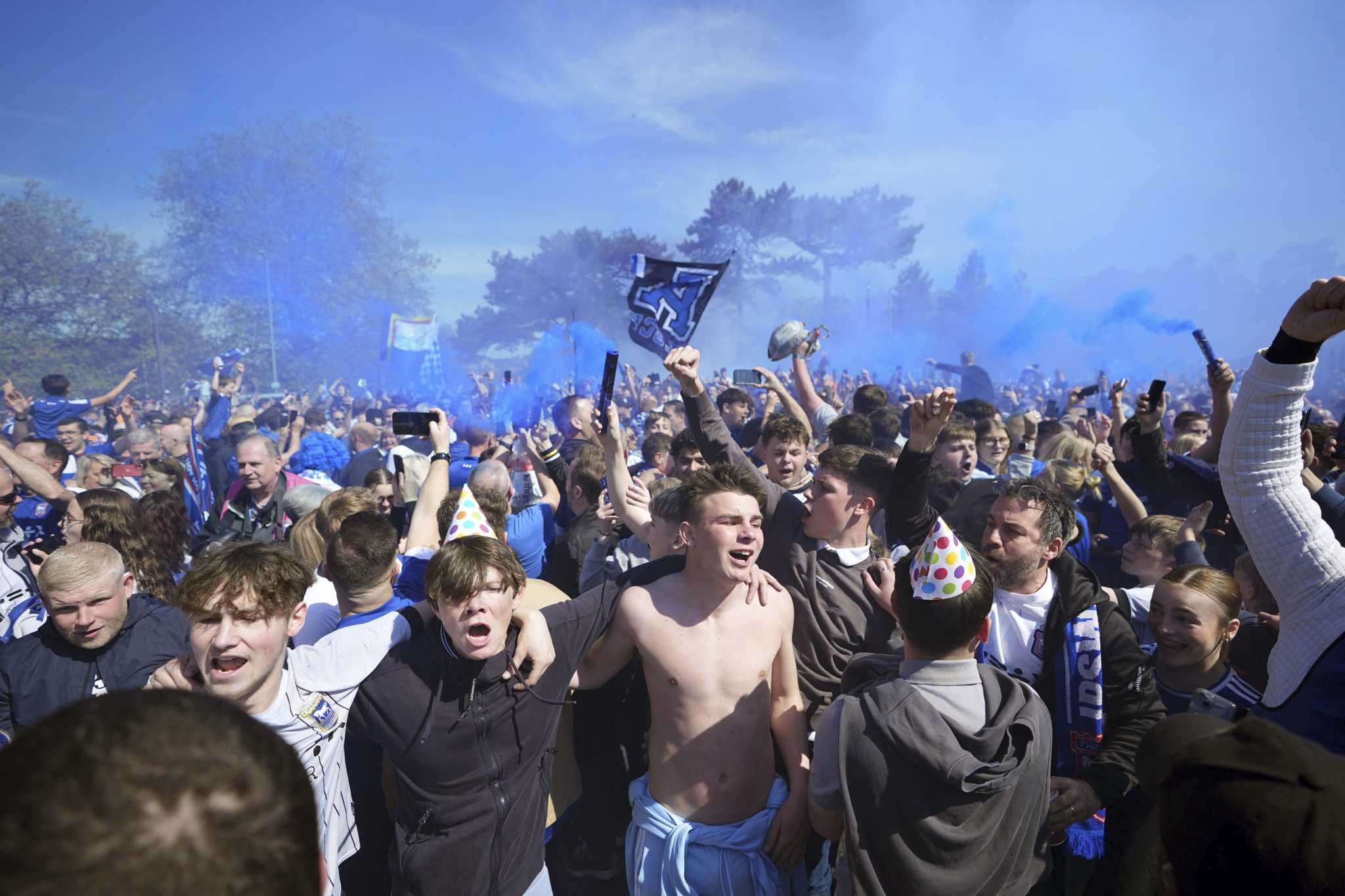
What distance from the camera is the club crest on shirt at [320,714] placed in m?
2.45

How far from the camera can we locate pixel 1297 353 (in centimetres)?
205

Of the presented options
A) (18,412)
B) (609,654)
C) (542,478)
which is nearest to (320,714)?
(609,654)

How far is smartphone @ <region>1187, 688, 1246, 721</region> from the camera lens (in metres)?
2.43

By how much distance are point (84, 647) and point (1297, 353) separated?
4512 mm

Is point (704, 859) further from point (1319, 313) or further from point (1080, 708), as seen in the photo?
point (1319, 313)

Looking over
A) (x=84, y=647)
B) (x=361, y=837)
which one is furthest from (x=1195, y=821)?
(x=84, y=647)

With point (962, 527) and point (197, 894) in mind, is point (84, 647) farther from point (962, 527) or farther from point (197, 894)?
point (962, 527)

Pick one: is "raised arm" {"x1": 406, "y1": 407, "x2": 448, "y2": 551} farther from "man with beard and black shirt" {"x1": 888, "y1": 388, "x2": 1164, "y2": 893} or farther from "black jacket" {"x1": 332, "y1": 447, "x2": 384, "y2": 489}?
"black jacket" {"x1": 332, "y1": 447, "x2": 384, "y2": 489}

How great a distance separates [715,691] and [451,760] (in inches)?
41.2

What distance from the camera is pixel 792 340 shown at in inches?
289

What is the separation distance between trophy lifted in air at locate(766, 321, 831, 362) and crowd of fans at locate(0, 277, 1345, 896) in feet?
8.88

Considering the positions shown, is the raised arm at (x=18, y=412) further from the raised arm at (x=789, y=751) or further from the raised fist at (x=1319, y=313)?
the raised fist at (x=1319, y=313)

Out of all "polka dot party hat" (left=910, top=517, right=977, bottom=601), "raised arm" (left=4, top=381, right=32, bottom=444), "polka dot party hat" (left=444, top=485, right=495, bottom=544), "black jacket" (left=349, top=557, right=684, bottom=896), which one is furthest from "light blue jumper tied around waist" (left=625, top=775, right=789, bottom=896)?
"raised arm" (left=4, top=381, right=32, bottom=444)

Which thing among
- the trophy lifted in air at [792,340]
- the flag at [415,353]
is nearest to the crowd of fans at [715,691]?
the trophy lifted in air at [792,340]
